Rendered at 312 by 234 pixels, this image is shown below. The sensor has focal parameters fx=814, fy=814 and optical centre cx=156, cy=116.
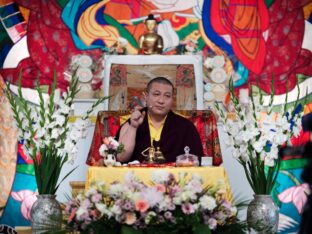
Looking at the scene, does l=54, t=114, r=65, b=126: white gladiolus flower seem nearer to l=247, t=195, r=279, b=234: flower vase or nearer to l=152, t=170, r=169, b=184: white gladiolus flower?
l=247, t=195, r=279, b=234: flower vase

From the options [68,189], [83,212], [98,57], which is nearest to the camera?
[83,212]

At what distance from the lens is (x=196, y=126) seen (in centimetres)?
506

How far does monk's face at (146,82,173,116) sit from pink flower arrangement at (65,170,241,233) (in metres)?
1.50

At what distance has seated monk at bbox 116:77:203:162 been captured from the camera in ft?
15.5

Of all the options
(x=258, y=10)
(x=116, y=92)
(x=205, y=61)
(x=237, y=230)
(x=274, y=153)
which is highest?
(x=258, y=10)

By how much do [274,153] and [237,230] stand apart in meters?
1.52

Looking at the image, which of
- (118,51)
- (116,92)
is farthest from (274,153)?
(118,51)

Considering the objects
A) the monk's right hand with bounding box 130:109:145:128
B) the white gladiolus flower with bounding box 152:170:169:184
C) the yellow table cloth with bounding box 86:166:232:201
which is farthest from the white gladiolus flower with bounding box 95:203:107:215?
the monk's right hand with bounding box 130:109:145:128

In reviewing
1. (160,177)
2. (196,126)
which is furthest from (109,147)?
(160,177)

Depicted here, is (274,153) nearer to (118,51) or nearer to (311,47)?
(118,51)

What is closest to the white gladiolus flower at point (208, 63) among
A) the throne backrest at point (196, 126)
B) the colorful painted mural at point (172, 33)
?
the colorful painted mural at point (172, 33)

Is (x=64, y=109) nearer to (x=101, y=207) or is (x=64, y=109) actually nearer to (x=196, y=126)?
(x=196, y=126)

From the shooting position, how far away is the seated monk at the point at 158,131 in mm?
4719

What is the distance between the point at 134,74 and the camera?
19.2 feet
